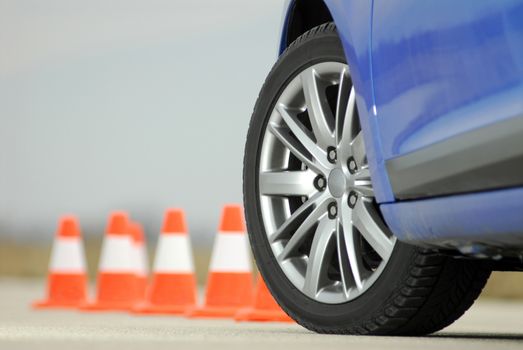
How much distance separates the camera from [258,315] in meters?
6.84

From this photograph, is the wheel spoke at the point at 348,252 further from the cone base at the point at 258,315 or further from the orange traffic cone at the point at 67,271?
the orange traffic cone at the point at 67,271

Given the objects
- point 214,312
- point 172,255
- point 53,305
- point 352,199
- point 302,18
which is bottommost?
point 53,305

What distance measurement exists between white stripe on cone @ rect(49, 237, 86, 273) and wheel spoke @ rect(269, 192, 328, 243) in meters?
4.13

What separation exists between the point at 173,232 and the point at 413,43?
4.10m

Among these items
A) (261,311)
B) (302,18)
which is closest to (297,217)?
(302,18)

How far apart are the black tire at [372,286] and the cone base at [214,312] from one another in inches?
77.1

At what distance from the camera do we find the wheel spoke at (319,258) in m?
4.99

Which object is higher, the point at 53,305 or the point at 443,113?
the point at 443,113

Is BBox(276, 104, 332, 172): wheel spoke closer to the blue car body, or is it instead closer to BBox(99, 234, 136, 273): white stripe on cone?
the blue car body

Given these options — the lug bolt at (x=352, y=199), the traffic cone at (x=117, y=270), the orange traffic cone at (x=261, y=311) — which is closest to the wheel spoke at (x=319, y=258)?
the lug bolt at (x=352, y=199)

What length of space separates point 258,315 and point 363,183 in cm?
215

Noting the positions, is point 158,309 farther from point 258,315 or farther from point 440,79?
point 440,79

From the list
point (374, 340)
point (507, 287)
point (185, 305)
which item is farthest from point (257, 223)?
point (507, 287)

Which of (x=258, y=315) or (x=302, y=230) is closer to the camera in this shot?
(x=302, y=230)
